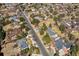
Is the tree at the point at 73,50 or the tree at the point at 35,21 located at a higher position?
the tree at the point at 35,21

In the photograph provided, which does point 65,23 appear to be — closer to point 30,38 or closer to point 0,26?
point 30,38

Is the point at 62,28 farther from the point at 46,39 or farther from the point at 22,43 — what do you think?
the point at 22,43

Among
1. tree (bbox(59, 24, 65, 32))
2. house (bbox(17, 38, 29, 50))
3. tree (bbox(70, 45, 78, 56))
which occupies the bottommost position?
tree (bbox(70, 45, 78, 56))

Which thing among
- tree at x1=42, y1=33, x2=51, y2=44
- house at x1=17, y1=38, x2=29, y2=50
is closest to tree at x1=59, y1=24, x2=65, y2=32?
tree at x1=42, y1=33, x2=51, y2=44

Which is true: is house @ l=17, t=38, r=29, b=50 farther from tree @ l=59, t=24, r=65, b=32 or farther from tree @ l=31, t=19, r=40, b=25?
tree @ l=59, t=24, r=65, b=32

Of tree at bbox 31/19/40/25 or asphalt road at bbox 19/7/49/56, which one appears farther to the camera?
tree at bbox 31/19/40/25

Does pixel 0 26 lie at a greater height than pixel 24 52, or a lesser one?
greater

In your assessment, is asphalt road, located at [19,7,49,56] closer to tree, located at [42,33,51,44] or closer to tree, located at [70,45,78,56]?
tree, located at [42,33,51,44]

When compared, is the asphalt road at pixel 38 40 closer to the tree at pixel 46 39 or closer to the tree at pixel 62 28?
the tree at pixel 46 39

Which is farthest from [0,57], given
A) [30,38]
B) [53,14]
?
[53,14]

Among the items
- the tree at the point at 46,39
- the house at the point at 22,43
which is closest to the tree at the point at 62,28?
the tree at the point at 46,39

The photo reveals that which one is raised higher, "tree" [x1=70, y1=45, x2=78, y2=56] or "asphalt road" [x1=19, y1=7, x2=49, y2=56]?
"asphalt road" [x1=19, y1=7, x2=49, y2=56]
